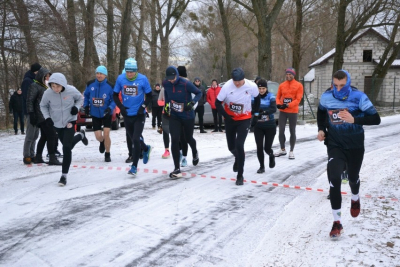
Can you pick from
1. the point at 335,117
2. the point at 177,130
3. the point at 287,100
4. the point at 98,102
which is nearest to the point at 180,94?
the point at 177,130

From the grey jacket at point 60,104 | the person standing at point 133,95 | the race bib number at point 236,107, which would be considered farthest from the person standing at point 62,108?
the race bib number at point 236,107

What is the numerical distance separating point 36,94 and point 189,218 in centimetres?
521

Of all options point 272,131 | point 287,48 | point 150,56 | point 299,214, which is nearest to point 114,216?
point 299,214

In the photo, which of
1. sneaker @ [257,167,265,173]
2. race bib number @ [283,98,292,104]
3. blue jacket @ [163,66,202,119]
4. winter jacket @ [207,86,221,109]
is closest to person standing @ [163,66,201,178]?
blue jacket @ [163,66,202,119]

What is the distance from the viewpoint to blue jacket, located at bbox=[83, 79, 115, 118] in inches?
380

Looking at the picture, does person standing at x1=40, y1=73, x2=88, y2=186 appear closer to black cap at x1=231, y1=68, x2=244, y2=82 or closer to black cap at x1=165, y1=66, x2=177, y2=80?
black cap at x1=165, y1=66, x2=177, y2=80

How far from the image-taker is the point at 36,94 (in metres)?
9.38

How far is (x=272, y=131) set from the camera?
905 centimetres

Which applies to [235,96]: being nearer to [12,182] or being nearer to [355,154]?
[355,154]

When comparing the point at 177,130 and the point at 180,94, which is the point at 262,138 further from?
the point at 180,94

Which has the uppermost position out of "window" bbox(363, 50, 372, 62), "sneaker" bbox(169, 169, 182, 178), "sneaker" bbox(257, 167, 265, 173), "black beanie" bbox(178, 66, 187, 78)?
"window" bbox(363, 50, 372, 62)

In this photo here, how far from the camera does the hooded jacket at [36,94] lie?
9284mm

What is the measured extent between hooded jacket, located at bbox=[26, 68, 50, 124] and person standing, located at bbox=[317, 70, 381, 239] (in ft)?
20.7

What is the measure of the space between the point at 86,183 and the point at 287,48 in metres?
57.7
